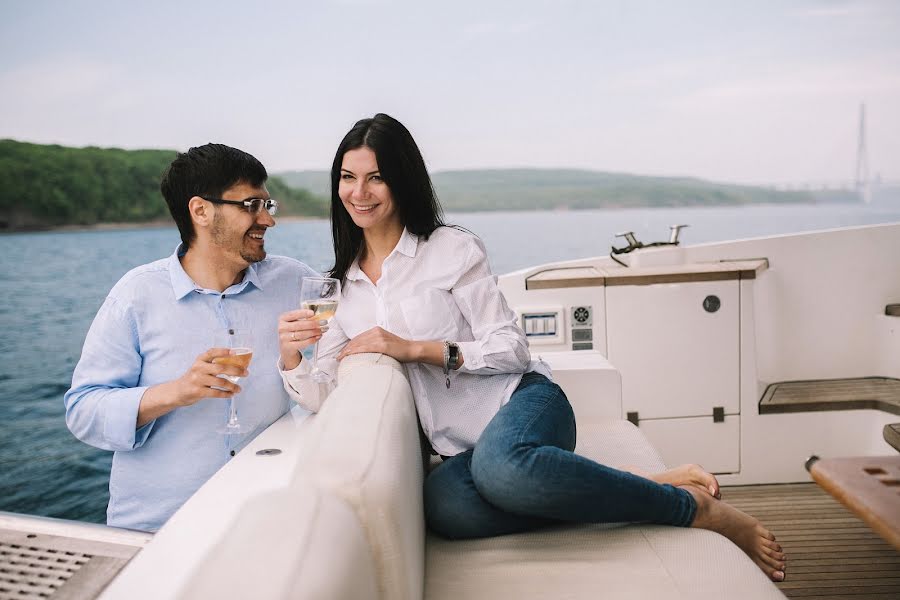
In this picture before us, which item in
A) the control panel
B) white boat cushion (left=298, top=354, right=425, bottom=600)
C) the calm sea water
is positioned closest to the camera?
white boat cushion (left=298, top=354, right=425, bottom=600)

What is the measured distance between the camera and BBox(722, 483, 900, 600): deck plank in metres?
2.27

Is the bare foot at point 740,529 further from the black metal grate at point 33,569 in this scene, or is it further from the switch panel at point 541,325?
the switch panel at point 541,325

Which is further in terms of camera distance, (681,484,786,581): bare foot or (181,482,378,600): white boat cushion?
(681,484,786,581): bare foot

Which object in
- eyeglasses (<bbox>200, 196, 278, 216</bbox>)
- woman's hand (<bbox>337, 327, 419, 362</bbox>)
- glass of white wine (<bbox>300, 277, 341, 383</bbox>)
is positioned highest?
eyeglasses (<bbox>200, 196, 278, 216</bbox>)

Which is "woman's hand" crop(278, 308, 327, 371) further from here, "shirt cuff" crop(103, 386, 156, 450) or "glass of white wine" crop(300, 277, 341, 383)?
"shirt cuff" crop(103, 386, 156, 450)

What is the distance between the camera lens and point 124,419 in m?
1.68

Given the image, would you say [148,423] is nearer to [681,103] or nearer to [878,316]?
[878,316]

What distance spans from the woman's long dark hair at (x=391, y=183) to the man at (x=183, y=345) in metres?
0.23

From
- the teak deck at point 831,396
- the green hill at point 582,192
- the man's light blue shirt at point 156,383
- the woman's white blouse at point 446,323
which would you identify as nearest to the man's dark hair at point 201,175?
the man's light blue shirt at point 156,383

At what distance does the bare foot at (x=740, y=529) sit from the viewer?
5.21 ft

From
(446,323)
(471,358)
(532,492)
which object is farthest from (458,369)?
(532,492)

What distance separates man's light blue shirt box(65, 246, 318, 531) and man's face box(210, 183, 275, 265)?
0.36 ft

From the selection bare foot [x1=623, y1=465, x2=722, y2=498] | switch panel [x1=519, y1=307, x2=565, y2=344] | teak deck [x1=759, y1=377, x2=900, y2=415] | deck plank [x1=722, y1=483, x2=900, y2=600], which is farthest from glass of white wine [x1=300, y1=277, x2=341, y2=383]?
teak deck [x1=759, y1=377, x2=900, y2=415]

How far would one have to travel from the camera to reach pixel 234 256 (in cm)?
191
